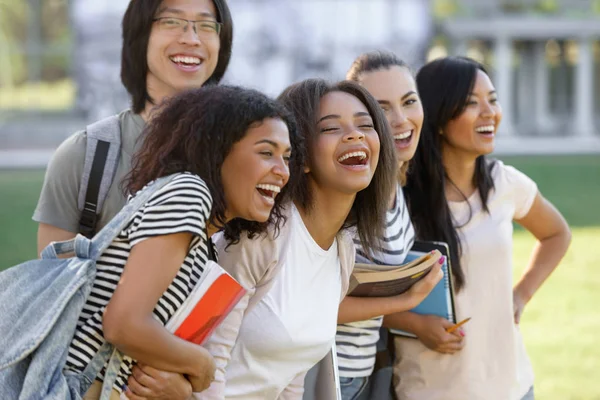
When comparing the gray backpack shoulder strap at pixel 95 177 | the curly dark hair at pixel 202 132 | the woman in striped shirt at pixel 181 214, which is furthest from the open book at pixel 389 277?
Result: the gray backpack shoulder strap at pixel 95 177

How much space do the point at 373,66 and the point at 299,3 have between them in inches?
1289

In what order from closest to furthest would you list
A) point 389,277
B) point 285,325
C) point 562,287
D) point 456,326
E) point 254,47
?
point 285,325 → point 389,277 → point 456,326 → point 562,287 → point 254,47

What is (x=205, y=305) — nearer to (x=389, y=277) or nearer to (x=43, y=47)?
(x=389, y=277)

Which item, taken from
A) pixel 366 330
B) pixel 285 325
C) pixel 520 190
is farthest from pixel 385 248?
pixel 520 190

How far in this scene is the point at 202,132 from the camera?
2.48m

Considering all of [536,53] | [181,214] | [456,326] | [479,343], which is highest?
[181,214]

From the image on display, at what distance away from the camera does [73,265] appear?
2312 millimetres

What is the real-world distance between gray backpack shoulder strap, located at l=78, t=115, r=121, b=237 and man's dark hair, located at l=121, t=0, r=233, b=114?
271mm

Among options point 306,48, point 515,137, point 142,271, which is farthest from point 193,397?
point 515,137

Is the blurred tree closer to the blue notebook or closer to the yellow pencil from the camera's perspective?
the blue notebook

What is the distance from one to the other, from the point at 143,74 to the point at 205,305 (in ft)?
4.73

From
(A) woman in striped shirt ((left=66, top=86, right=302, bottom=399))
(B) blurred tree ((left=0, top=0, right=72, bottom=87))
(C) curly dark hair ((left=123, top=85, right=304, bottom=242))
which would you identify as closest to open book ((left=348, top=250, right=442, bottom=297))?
(A) woman in striped shirt ((left=66, top=86, right=302, bottom=399))

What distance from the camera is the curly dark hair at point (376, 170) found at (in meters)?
2.96

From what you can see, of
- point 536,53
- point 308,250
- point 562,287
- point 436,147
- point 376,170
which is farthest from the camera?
point 536,53
